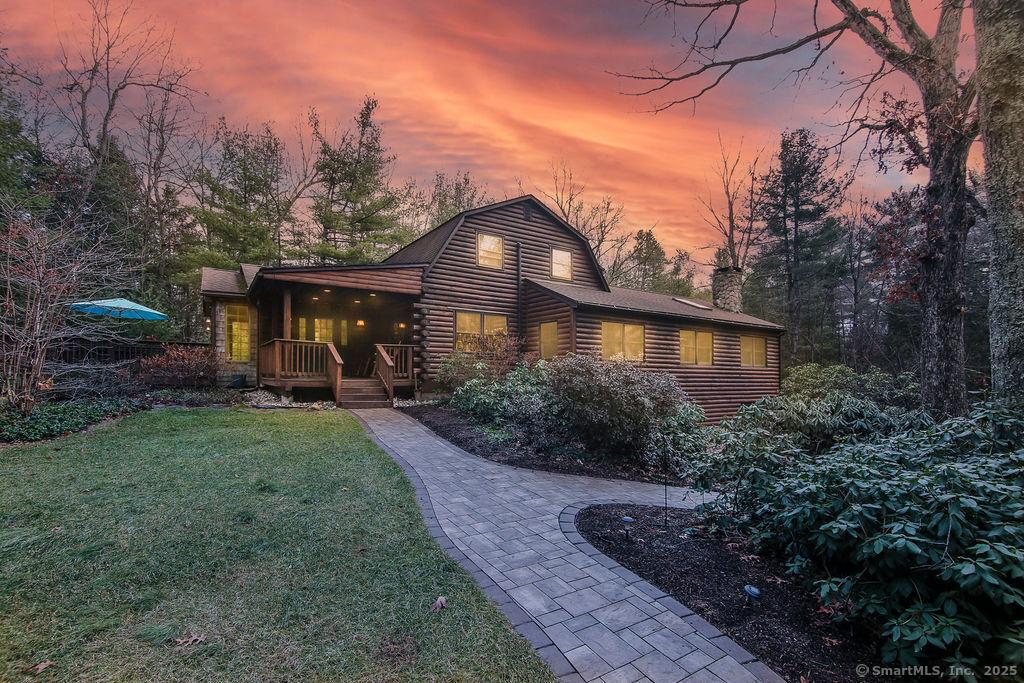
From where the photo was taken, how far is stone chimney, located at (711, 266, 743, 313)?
62.4 feet

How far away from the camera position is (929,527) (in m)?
2.18

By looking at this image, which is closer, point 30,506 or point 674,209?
point 30,506

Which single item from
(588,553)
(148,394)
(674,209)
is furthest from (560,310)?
(148,394)

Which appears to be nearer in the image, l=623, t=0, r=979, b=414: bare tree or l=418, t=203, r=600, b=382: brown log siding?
l=623, t=0, r=979, b=414: bare tree

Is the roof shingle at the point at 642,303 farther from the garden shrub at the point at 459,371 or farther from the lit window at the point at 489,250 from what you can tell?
the garden shrub at the point at 459,371

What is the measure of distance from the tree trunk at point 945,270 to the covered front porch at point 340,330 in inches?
434

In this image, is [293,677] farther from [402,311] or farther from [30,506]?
[402,311]

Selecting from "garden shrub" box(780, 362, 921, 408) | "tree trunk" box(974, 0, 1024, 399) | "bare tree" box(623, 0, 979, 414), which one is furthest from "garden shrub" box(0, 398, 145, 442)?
"garden shrub" box(780, 362, 921, 408)

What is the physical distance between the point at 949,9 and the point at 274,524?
991 cm

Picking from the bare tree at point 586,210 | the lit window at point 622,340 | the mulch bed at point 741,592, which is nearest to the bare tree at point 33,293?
the mulch bed at point 741,592

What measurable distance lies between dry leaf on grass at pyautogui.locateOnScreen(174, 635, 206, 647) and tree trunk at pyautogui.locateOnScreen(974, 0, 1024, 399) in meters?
6.22

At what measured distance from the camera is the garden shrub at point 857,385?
33.9 ft

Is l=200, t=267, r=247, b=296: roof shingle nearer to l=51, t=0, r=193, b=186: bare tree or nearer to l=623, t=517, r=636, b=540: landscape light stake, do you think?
l=51, t=0, r=193, b=186: bare tree

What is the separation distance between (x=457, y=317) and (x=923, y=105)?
11475 mm
